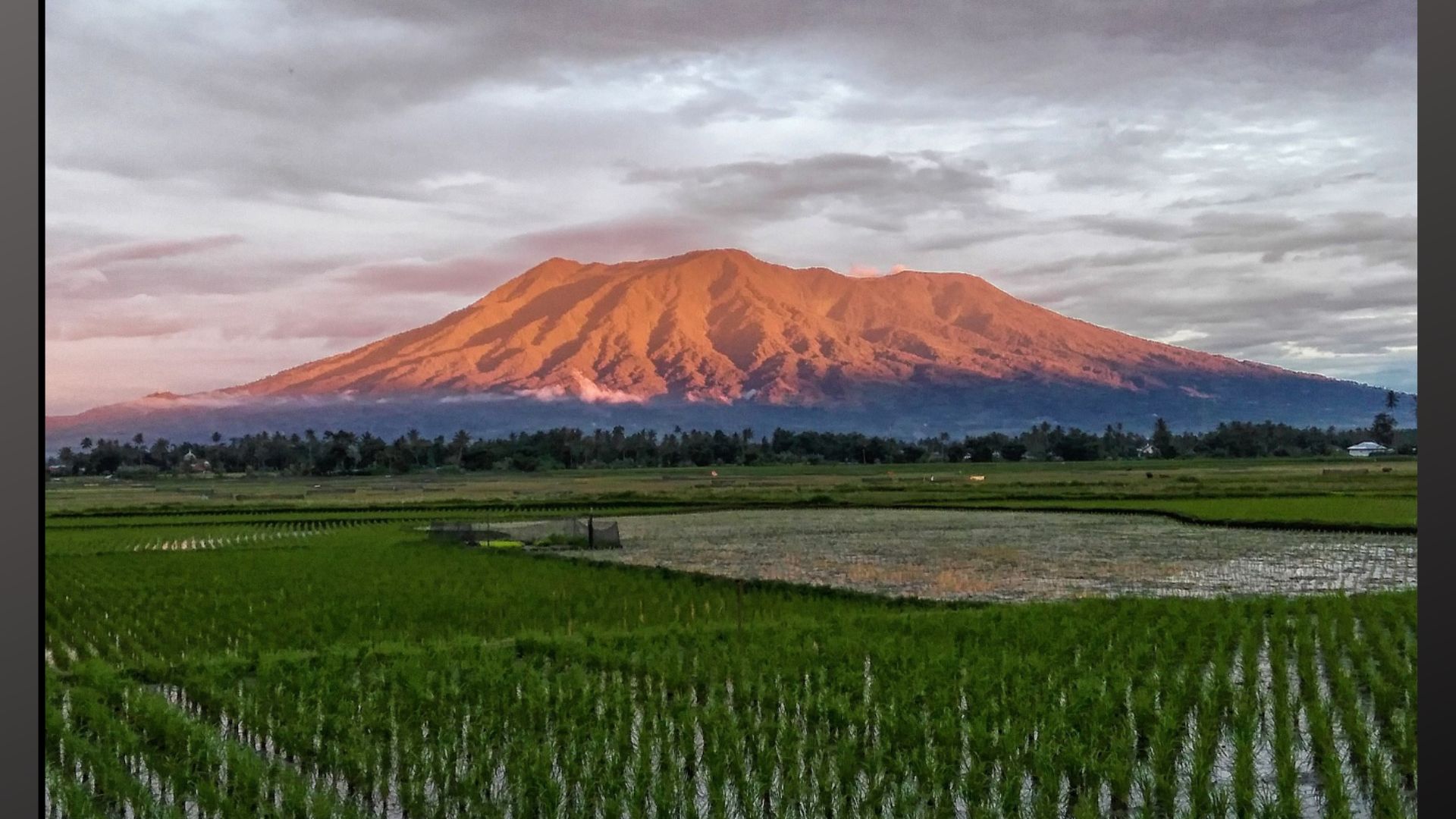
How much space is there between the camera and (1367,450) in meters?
101

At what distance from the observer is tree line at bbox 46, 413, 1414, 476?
91562mm

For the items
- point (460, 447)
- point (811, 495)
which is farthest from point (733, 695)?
point (460, 447)

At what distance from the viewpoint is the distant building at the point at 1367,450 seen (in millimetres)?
97312

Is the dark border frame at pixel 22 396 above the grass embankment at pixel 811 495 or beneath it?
above

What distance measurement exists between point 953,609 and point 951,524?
60.7ft

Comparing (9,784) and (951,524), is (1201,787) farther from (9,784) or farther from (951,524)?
(951,524)

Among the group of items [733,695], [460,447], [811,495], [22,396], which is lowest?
[811,495]

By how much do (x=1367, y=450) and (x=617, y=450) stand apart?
68277 mm

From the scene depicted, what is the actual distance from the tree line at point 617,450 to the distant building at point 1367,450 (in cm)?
108

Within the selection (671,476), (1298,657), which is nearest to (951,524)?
(1298,657)

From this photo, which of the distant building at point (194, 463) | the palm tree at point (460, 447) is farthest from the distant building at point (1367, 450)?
the distant building at point (194, 463)

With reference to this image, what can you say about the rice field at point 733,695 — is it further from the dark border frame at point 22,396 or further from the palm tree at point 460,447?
the palm tree at point 460,447

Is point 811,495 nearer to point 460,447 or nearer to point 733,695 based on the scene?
point 733,695

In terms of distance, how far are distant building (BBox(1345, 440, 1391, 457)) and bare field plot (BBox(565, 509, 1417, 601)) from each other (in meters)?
76.9
